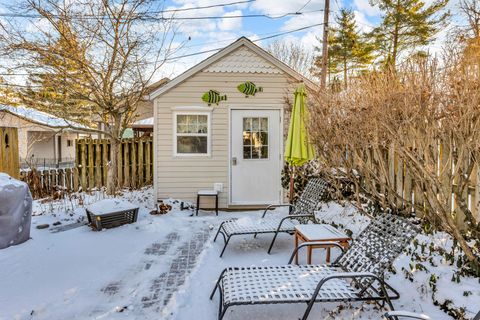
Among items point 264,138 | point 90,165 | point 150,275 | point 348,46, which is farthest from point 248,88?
point 348,46

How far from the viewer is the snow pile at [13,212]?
4262 mm

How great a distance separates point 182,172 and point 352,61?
586 inches

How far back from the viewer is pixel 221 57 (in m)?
7.29

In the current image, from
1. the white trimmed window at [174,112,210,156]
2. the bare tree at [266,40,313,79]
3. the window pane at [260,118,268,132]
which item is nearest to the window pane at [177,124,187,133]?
the white trimmed window at [174,112,210,156]

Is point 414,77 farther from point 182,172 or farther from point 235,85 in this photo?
point 182,172

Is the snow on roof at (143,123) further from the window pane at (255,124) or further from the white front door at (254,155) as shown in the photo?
the window pane at (255,124)

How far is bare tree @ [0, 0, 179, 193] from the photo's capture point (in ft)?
23.5

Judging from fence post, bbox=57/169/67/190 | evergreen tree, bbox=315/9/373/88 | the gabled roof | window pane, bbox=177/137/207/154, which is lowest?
fence post, bbox=57/169/67/190

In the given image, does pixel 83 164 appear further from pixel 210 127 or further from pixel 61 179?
pixel 210 127

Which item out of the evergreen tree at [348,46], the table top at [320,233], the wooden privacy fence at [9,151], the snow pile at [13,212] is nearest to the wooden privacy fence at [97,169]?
the wooden privacy fence at [9,151]

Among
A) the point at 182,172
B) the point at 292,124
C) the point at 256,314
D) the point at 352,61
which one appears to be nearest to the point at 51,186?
the point at 182,172

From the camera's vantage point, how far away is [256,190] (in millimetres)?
7465

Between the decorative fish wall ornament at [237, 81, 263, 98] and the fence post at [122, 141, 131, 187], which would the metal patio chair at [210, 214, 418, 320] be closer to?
the decorative fish wall ornament at [237, 81, 263, 98]

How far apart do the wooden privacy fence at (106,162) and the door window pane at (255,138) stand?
4.03 m
